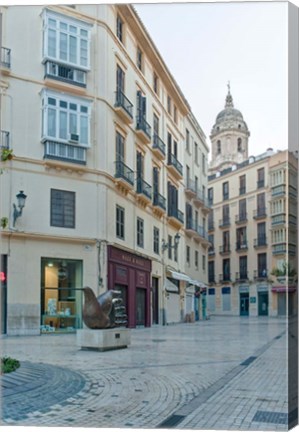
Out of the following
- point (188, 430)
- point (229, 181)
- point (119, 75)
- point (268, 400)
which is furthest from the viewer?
point (229, 181)

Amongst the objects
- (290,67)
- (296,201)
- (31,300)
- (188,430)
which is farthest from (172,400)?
(290,67)

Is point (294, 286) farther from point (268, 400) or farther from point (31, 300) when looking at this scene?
point (31, 300)

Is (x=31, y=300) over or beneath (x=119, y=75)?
beneath

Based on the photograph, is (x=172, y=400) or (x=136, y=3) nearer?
(x=172, y=400)

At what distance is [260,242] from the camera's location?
6.48 m

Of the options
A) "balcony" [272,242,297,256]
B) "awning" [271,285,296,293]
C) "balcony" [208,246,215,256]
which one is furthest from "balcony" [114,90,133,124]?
"awning" [271,285,296,293]

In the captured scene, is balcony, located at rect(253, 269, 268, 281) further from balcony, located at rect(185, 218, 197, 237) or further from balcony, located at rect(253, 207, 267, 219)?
balcony, located at rect(185, 218, 197, 237)

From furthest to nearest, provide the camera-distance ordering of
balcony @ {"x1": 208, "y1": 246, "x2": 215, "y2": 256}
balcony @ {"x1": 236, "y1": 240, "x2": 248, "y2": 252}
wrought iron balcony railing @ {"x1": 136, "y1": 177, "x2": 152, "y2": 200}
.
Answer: balcony @ {"x1": 208, "y1": 246, "x2": 215, "y2": 256} < balcony @ {"x1": 236, "y1": 240, "x2": 248, "y2": 252} < wrought iron balcony railing @ {"x1": 136, "y1": 177, "x2": 152, "y2": 200}

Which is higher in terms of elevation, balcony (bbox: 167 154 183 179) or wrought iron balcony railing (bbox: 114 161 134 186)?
balcony (bbox: 167 154 183 179)

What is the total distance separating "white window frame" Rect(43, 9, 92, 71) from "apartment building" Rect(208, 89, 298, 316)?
1.77 m

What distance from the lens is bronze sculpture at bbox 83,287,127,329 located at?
6434 mm

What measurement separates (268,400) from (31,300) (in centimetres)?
276

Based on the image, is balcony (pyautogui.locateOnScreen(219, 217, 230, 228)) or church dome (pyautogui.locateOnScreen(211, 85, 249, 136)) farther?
balcony (pyautogui.locateOnScreen(219, 217, 230, 228))

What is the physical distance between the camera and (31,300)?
20.1 ft
